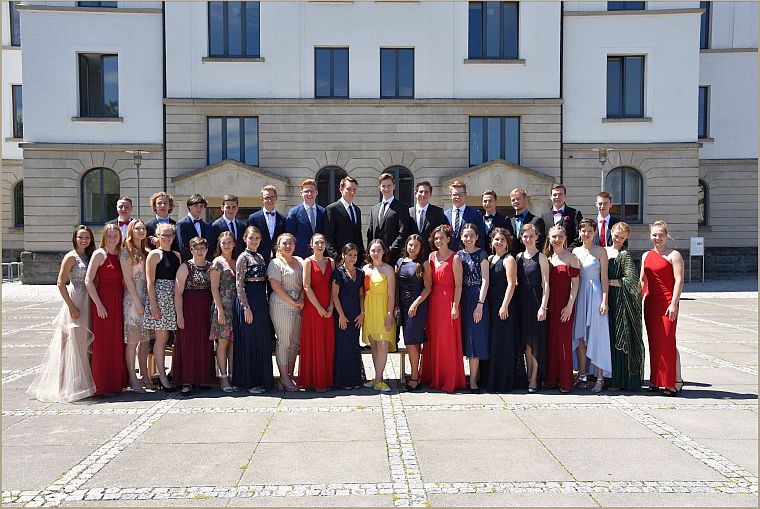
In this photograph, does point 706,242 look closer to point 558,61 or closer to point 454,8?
point 558,61

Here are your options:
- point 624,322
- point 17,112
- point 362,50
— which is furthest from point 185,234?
point 17,112

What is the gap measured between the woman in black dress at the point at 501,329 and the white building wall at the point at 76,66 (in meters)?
19.8

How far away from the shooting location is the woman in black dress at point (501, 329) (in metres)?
7.69

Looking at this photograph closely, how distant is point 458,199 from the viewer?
8.70 meters

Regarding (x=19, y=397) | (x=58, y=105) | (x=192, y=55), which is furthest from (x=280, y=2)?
(x=19, y=397)

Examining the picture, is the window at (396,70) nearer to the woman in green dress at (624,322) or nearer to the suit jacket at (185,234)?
the suit jacket at (185,234)

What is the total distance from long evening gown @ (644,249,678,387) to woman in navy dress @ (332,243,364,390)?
11.6ft

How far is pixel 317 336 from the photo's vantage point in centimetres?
779

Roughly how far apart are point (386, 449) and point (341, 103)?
19876mm

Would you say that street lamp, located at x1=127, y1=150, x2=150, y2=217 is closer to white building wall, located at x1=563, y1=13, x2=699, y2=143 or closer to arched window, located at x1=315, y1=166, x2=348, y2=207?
arched window, located at x1=315, y1=166, x2=348, y2=207

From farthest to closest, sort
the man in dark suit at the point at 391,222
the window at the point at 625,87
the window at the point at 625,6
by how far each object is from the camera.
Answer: the window at the point at 625,87, the window at the point at 625,6, the man in dark suit at the point at 391,222

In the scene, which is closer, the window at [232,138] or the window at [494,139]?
the window at [232,138]

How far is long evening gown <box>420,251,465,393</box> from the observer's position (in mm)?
7703

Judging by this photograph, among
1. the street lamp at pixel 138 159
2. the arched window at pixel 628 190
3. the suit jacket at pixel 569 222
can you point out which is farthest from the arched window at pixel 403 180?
the suit jacket at pixel 569 222
